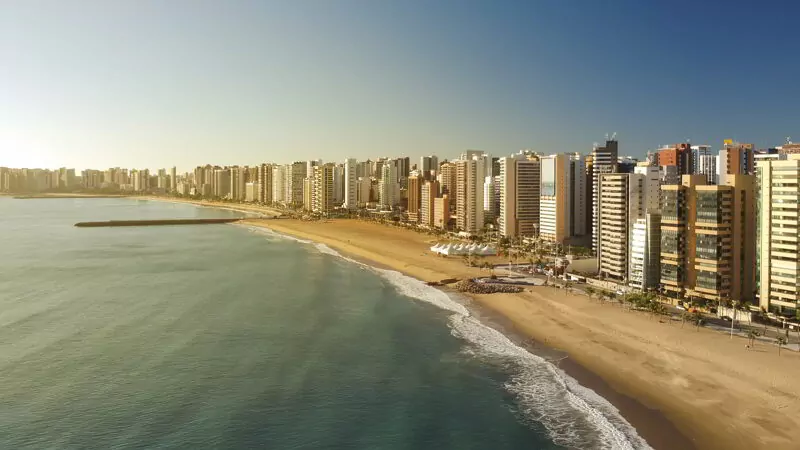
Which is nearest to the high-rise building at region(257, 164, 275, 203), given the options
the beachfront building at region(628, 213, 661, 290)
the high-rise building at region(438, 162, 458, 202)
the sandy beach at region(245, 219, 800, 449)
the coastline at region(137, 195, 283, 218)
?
the coastline at region(137, 195, 283, 218)

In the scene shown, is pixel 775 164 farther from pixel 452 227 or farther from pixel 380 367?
pixel 452 227

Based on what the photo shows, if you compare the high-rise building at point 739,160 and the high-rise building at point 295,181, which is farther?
the high-rise building at point 295,181

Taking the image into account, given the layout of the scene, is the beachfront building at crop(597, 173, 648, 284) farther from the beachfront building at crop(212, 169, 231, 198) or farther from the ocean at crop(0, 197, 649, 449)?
the beachfront building at crop(212, 169, 231, 198)

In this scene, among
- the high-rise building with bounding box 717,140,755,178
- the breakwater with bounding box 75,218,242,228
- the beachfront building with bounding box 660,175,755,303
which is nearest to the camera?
the beachfront building with bounding box 660,175,755,303

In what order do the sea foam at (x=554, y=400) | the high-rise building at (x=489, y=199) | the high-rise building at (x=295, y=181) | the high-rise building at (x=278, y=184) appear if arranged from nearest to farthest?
the sea foam at (x=554, y=400), the high-rise building at (x=489, y=199), the high-rise building at (x=295, y=181), the high-rise building at (x=278, y=184)

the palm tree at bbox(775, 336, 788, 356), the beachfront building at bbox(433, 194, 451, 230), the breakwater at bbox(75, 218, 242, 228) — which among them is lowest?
the palm tree at bbox(775, 336, 788, 356)

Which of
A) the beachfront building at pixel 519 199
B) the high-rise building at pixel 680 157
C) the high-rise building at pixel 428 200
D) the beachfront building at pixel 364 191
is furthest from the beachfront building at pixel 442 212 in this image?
the beachfront building at pixel 364 191

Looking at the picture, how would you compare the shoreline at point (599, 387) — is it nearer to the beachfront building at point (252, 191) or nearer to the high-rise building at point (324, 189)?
the high-rise building at point (324, 189)
